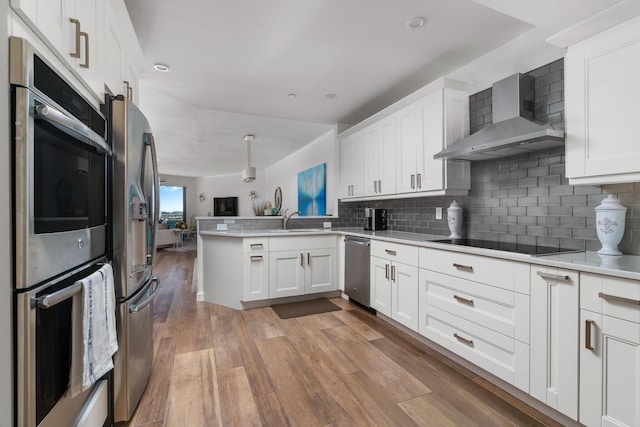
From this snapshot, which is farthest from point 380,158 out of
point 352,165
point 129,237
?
point 129,237

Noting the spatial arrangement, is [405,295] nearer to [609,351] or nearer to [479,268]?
[479,268]

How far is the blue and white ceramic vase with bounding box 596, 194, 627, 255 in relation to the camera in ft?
5.36

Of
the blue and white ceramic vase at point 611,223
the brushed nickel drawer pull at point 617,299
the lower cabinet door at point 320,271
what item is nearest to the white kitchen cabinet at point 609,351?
the brushed nickel drawer pull at point 617,299

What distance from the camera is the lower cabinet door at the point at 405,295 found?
8.30 ft

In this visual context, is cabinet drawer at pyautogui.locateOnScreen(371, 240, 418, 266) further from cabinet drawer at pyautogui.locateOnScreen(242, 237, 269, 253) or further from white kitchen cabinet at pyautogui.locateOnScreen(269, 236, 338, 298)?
cabinet drawer at pyautogui.locateOnScreen(242, 237, 269, 253)

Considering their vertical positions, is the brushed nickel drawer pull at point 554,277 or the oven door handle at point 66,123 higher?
the oven door handle at point 66,123

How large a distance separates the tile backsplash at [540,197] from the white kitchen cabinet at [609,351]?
0.62 metres

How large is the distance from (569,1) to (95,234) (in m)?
2.59

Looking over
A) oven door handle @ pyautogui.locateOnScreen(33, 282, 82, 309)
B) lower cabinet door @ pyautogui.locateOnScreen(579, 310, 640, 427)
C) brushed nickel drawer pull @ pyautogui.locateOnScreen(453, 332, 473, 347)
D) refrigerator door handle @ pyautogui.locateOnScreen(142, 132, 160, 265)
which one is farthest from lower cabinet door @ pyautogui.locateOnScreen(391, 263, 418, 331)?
oven door handle @ pyautogui.locateOnScreen(33, 282, 82, 309)

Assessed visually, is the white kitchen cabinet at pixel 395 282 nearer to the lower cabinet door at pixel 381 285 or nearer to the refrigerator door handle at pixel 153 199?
the lower cabinet door at pixel 381 285

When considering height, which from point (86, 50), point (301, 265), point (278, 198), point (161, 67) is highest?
point (161, 67)

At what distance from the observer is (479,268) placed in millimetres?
1967

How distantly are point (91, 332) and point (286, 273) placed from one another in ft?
8.29

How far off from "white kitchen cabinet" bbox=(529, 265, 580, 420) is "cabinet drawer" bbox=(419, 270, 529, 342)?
78mm
